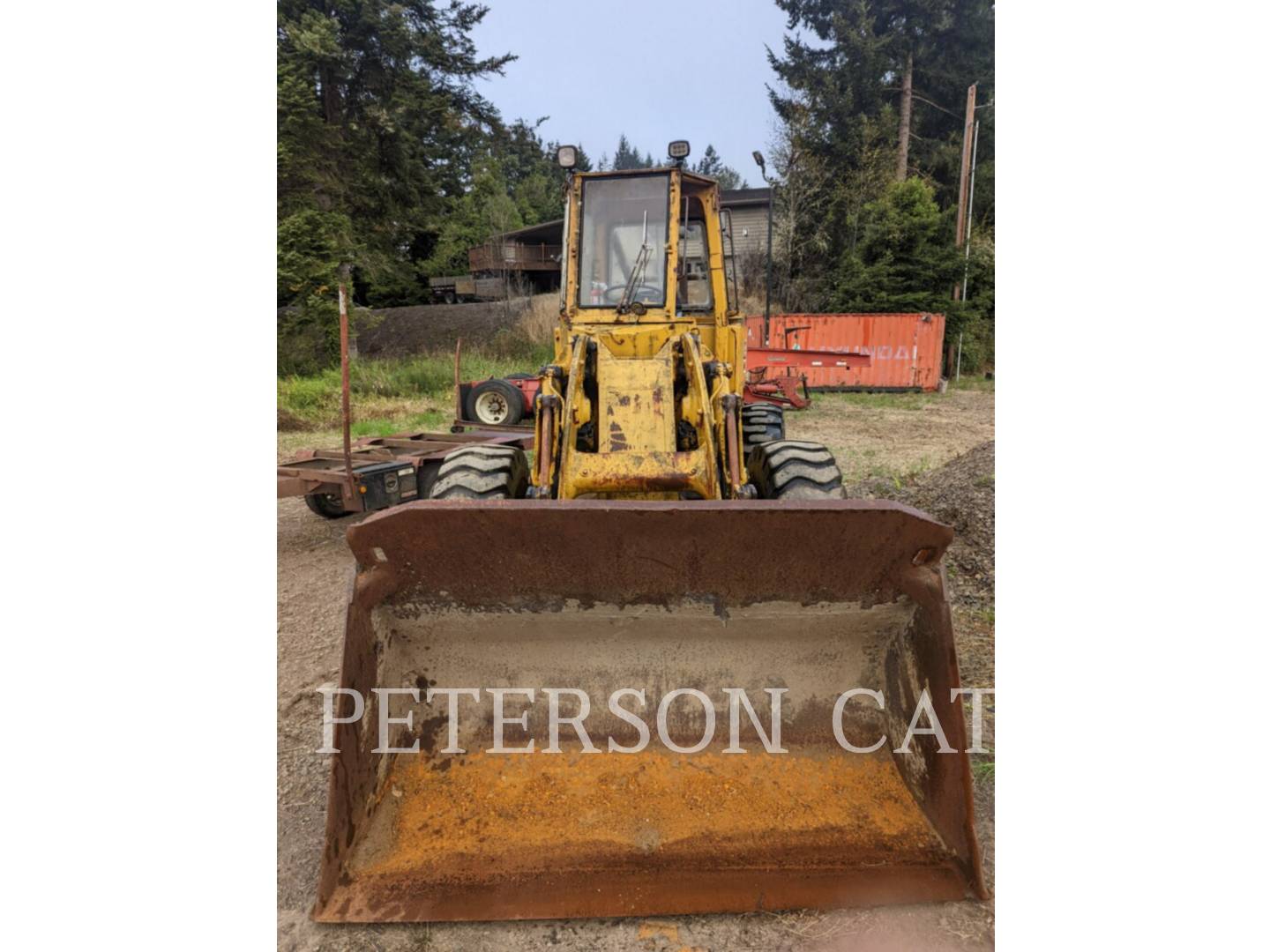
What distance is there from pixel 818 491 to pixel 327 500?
486 centimetres

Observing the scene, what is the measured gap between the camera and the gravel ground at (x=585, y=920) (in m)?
2.08

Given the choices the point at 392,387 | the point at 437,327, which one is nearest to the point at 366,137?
the point at 437,327

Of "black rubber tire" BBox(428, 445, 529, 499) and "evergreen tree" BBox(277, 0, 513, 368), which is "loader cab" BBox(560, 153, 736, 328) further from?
"evergreen tree" BBox(277, 0, 513, 368)

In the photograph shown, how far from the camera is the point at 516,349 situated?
18.2 m

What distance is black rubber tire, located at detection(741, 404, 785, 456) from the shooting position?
554cm

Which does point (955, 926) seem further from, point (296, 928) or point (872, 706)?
point (296, 928)

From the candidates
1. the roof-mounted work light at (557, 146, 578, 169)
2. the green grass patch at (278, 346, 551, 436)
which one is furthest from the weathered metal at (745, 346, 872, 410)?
the roof-mounted work light at (557, 146, 578, 169)

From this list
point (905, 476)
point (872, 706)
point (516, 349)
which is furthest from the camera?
point (516, 349)

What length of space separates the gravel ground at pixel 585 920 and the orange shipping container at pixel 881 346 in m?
9.56

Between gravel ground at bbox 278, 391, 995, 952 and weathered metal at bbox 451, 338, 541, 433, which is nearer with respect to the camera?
gravel ground at bbox 278, 391, 995, 952

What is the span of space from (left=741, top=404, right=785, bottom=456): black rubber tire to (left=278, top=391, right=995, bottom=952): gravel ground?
122 centimetres

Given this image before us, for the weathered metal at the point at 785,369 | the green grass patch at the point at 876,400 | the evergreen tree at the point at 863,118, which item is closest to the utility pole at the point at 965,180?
the evergreen tree at the point at 863,118

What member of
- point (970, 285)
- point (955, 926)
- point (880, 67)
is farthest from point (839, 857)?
point (880, 67)

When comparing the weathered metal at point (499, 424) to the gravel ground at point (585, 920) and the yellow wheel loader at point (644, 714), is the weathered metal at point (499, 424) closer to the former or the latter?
the gravel ground at point (585, 920)
